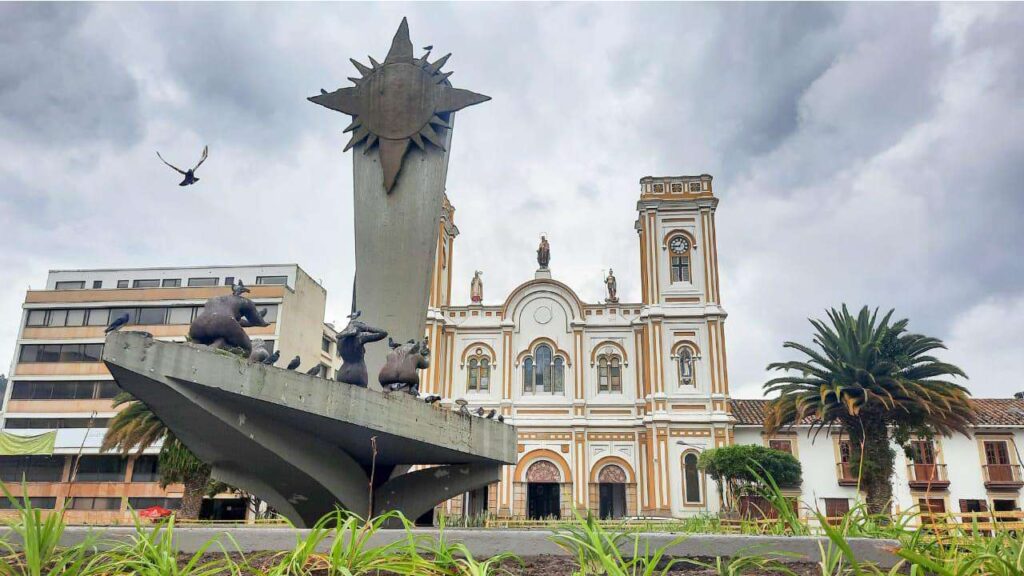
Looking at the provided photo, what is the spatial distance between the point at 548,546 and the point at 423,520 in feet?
40.1

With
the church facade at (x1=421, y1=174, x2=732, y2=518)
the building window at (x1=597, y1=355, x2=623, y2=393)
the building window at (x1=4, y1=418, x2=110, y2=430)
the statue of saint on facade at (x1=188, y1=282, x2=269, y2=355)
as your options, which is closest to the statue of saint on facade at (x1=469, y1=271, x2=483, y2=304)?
the church facade at (x1=421, y1=174, x2=732, y2=518)

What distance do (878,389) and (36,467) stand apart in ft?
129

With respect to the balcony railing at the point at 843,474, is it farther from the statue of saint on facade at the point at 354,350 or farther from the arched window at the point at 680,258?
the statue of saint on facade at the point at 354,350

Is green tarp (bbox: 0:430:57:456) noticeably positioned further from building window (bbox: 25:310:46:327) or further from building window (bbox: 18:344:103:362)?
building window (bbox: 25:310:46:327)

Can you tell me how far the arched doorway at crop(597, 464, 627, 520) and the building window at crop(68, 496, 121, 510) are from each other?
924 inches

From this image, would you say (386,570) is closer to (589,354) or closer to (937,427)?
(937,427)

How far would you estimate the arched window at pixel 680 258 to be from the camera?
115 ft

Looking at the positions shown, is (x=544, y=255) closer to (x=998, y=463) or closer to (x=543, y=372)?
(x=543, y=372)

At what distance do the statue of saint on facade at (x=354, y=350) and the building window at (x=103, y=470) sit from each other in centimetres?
3130

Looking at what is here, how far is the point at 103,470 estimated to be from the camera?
37.2m

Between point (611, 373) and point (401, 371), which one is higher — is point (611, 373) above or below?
above

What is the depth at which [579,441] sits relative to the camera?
32.9 m

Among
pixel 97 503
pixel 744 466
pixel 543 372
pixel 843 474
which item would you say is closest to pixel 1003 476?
pixel 843 474

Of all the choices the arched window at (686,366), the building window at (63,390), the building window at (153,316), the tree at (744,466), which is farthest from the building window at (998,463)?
the building window at (63,390)
